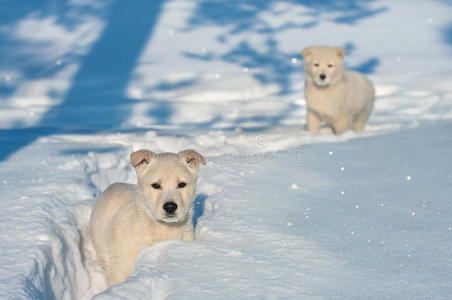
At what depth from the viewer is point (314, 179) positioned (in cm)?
618

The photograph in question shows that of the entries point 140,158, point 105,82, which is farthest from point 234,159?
point 105,82

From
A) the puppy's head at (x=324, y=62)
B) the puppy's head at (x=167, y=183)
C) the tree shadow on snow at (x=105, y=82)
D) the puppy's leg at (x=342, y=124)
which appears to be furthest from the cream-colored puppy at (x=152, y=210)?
the puppy's leg at (x=342, y=124)

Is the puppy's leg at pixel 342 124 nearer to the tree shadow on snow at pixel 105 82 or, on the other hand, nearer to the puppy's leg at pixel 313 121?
the puppy's leg at pixel 313 121

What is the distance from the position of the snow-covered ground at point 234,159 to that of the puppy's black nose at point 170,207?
264 millimetres

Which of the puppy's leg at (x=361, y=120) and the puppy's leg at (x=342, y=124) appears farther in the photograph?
the puppy's leg at (x=361, y=120)

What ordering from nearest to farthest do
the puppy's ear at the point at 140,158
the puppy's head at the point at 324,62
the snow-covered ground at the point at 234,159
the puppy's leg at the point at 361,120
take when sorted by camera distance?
the snow-covered ground at the point at 234,159, the puppy's ear at the point at 140,158, the puppy's head at the point at 324,62, the puppy's leg at the point at 361,120

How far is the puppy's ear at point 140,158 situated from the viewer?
4562 mm

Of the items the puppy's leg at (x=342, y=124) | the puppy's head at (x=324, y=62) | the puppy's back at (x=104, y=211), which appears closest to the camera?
the puppy's back at (x=104, y=211)

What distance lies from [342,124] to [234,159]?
6.82ft

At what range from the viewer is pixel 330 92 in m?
8.37

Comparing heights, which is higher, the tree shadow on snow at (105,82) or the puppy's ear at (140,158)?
the tree shadow on snow at (105,82)

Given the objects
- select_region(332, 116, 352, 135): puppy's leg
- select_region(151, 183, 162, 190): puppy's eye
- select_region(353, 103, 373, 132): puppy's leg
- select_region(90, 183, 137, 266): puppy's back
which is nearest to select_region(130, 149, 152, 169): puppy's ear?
select_region(151, 183, 162, 190): puppy's eye

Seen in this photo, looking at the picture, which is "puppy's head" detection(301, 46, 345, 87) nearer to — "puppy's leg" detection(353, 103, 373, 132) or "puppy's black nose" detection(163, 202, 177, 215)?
"puppy's leg" detection(353, 103, 373, 132)

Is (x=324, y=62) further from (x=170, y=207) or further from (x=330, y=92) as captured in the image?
(x=170, y=207)
